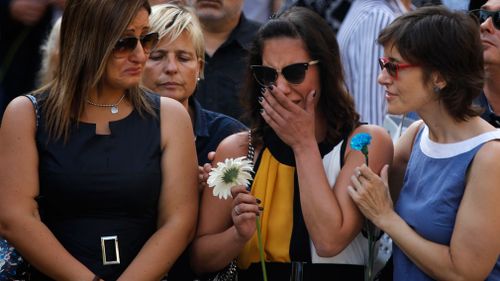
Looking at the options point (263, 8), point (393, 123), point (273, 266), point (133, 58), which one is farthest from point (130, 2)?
point (263, 8)

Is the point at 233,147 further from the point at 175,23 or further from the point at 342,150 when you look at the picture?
the point at 175,23

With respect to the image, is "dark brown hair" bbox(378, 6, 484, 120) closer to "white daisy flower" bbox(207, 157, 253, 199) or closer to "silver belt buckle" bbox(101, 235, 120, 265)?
"white daisy flower" bbox(207, 157, 253, 199)

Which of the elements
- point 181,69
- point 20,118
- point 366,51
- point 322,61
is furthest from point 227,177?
point 366,51

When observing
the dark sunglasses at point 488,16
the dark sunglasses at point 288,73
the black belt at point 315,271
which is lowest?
the black belt at point 315,271

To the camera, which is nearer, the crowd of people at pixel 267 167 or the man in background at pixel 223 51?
the crowd of people at pixel 267 167

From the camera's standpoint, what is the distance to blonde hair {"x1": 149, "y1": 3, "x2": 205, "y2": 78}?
190 inches

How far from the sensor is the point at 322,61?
417cm

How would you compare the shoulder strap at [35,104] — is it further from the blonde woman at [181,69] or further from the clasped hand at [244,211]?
the blonde woman at [181,69]

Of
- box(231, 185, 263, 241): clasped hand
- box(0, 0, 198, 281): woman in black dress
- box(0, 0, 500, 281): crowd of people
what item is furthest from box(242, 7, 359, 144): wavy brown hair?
box(0, 0, 198, 281): woman in black dress

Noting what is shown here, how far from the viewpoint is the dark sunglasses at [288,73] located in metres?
4.09

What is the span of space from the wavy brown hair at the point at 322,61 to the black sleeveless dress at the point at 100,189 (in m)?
0.55

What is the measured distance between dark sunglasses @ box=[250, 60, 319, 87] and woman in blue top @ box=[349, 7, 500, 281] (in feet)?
1.18

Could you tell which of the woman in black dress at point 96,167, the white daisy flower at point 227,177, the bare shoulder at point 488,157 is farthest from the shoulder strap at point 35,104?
the bare shoulder at point 488,157

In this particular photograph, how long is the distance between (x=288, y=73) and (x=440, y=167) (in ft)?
2.44
